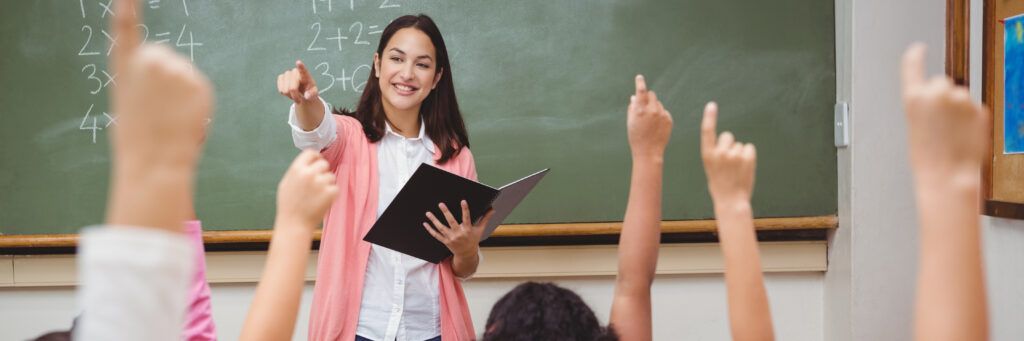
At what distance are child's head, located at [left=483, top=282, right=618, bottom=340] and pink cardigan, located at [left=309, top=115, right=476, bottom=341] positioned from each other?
0.76 m

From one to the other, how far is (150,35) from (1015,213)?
7.88ft

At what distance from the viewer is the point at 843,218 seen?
2.72 m

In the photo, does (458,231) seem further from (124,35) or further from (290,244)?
(124,35)

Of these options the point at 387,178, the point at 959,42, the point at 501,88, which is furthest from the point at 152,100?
the point at 959,42

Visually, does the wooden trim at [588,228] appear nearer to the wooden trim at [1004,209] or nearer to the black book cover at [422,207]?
the wooden trim at [1004,209]

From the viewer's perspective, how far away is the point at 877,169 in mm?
2680

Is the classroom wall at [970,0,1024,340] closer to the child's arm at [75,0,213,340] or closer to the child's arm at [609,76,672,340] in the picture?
the child's arm at [609,76,672,340]

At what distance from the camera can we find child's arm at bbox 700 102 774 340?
103cm

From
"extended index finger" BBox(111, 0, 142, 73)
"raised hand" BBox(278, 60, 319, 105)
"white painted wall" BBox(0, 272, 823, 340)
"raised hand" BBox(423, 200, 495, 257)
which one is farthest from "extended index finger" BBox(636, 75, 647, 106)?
"white painted wall" BBox(0, 272, 823, 340)

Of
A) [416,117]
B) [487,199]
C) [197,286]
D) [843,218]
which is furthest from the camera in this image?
[843,218]

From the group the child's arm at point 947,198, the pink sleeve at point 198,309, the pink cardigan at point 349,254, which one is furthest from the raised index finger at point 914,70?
the pink cardigan at point 349,254

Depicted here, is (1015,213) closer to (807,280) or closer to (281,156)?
(807,280)

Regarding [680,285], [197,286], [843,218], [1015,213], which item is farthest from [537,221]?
[197,286]

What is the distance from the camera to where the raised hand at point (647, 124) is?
1416 millimetres
